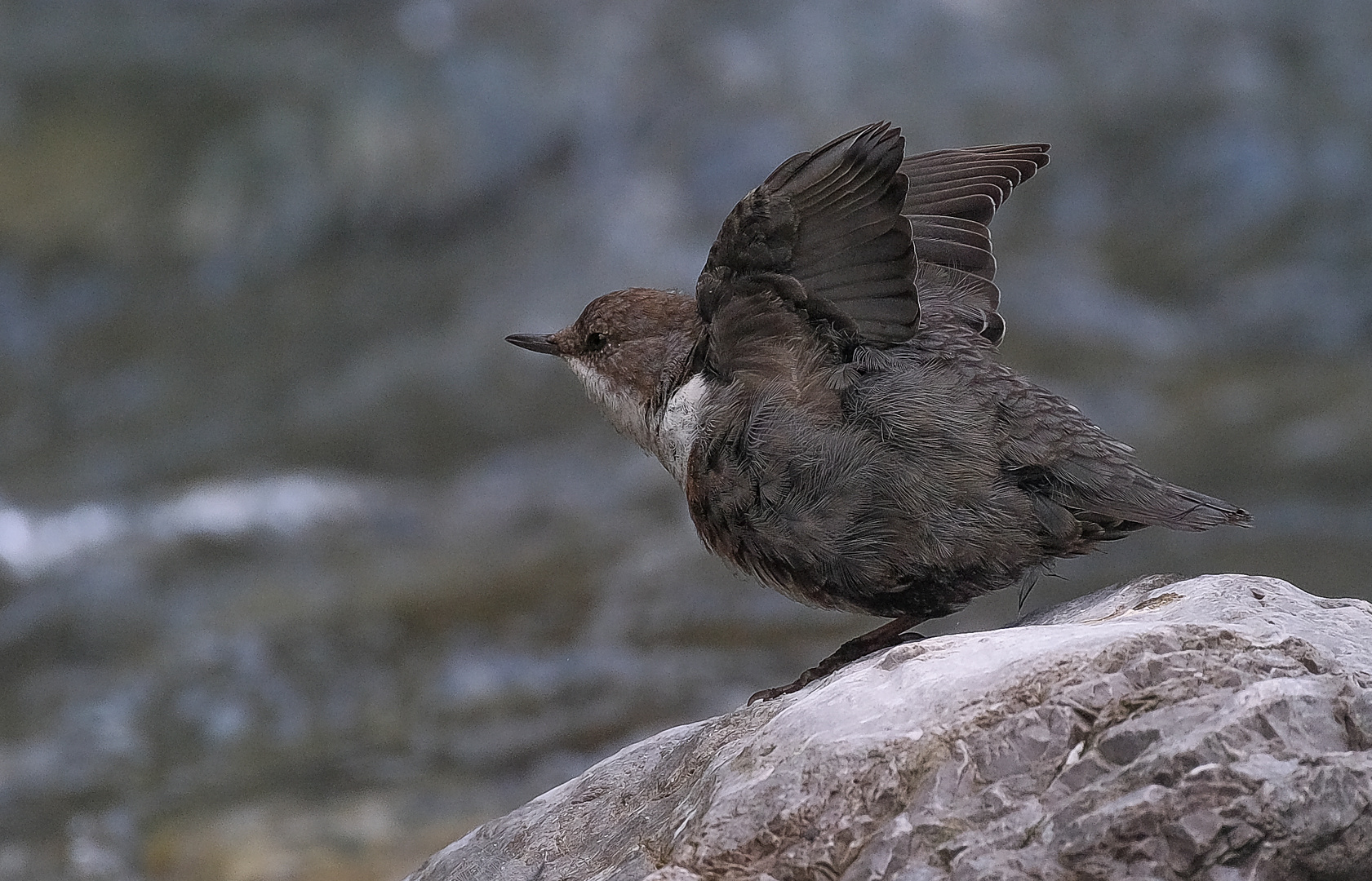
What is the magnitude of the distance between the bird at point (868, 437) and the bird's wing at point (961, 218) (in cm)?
13

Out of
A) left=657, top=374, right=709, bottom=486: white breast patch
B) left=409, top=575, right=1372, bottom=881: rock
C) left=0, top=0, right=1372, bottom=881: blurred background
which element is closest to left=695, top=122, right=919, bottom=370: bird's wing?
left=657, top=374, right=709, bottom=486: white breast patch

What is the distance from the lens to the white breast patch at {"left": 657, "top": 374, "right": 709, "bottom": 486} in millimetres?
3475

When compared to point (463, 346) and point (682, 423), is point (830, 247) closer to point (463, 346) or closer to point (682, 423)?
point (682, 423)

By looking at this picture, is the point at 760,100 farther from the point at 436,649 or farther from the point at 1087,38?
the point at 436,649

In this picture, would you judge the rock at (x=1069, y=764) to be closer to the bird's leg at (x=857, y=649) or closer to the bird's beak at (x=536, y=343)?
the bird's leg at (x=857, y=649)

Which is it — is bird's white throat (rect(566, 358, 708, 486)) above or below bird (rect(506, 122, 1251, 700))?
above

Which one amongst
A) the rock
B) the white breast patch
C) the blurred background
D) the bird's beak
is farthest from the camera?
the blurred background

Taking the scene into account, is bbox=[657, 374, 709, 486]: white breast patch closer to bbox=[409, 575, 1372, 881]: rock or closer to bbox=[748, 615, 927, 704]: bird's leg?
bbox=[748, 615, 927, 704]: bird's leg

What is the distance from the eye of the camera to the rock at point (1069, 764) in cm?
212

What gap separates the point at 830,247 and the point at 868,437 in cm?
40

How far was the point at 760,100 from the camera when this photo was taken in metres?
11.2

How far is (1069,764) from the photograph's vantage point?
7.23 ft

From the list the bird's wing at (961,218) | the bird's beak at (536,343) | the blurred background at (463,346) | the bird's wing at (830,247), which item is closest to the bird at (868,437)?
the bird's wing at (830,247)

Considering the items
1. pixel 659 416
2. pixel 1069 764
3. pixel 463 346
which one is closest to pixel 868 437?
pixel 659 416
